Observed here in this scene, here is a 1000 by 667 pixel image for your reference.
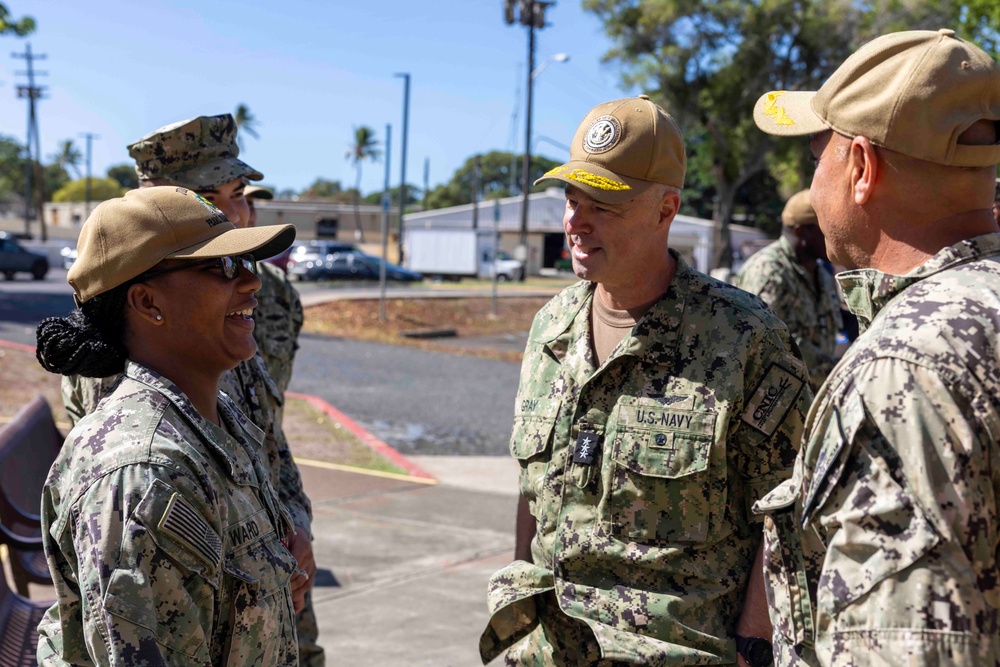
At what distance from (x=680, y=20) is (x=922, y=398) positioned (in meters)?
32.8

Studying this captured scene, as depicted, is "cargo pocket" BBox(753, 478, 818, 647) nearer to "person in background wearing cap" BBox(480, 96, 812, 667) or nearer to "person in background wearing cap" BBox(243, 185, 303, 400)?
"person in background wearing cap" BBox(480, 96, 812, 667)

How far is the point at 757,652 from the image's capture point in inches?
97.9

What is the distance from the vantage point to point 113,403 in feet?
6.85

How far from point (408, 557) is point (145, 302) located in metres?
4.26

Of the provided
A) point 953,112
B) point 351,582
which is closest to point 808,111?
point 953,112

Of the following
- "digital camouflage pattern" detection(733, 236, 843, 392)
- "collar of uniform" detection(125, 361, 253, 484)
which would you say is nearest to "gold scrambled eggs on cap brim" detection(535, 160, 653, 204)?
"collar of uniform" detection(125, 361, 253, 484)

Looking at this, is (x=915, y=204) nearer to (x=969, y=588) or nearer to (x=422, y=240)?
(x=969, y=588)

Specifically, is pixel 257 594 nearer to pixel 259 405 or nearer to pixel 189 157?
pixel 259 405

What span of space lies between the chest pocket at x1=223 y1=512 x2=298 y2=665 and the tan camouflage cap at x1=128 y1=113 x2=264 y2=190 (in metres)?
1.90

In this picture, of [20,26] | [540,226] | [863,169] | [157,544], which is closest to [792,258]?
[863,169]

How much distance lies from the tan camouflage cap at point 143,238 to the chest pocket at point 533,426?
98cm

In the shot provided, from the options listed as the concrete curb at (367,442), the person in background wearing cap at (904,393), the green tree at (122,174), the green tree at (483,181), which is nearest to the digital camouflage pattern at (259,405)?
the person in background wearing cap at (904,393)

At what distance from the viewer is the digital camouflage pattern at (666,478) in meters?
2.57

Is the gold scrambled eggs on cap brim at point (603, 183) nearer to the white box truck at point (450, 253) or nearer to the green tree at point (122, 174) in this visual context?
the white box truck at point (450, 253)
